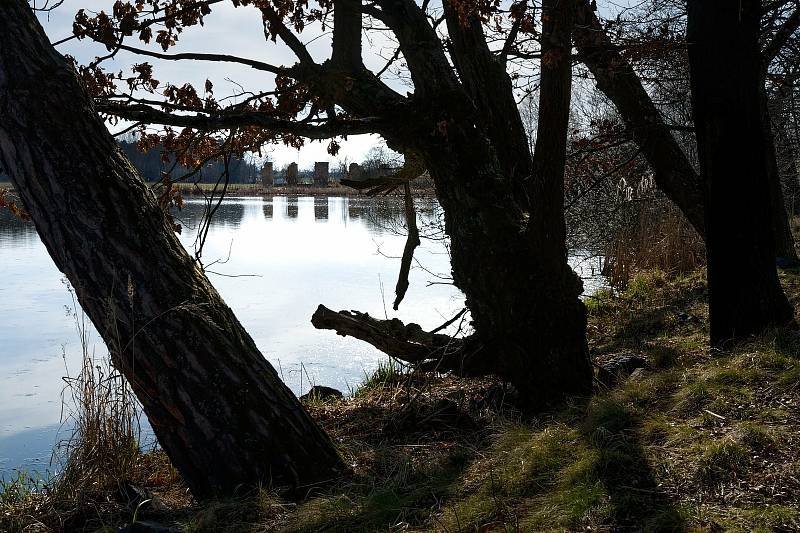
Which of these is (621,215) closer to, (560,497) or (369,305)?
(369,305)

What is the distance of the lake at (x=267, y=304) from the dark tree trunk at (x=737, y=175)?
2.42 metres

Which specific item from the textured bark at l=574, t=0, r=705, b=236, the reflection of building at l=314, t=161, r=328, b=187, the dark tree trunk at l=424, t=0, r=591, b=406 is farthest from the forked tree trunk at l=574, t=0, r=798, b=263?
the reflection of building at l=314, t=161, r=328, b=187

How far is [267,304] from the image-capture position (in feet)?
36.7


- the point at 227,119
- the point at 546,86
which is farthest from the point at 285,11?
the point at 546,86

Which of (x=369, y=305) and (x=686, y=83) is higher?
(x=686, y=83)

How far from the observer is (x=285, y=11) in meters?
6.30

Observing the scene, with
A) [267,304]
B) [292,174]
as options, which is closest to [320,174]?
[292,174]

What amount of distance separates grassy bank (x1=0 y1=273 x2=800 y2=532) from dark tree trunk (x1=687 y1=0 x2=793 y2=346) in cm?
46

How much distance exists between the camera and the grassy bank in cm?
279

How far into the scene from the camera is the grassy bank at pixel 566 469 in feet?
9.17

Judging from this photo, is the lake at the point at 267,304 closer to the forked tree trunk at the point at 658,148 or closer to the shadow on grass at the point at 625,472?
the shadow on grass at the point at 625,472

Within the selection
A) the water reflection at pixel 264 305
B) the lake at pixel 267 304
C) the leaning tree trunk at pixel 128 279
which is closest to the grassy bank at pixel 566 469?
the leaning tree trunk at pixel 128 279

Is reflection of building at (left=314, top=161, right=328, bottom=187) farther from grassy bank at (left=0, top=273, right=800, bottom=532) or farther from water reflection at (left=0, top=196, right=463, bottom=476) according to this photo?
grassy bank at (left=0, top=273, right=800, bottom=532)

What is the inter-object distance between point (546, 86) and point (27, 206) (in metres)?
2.87
